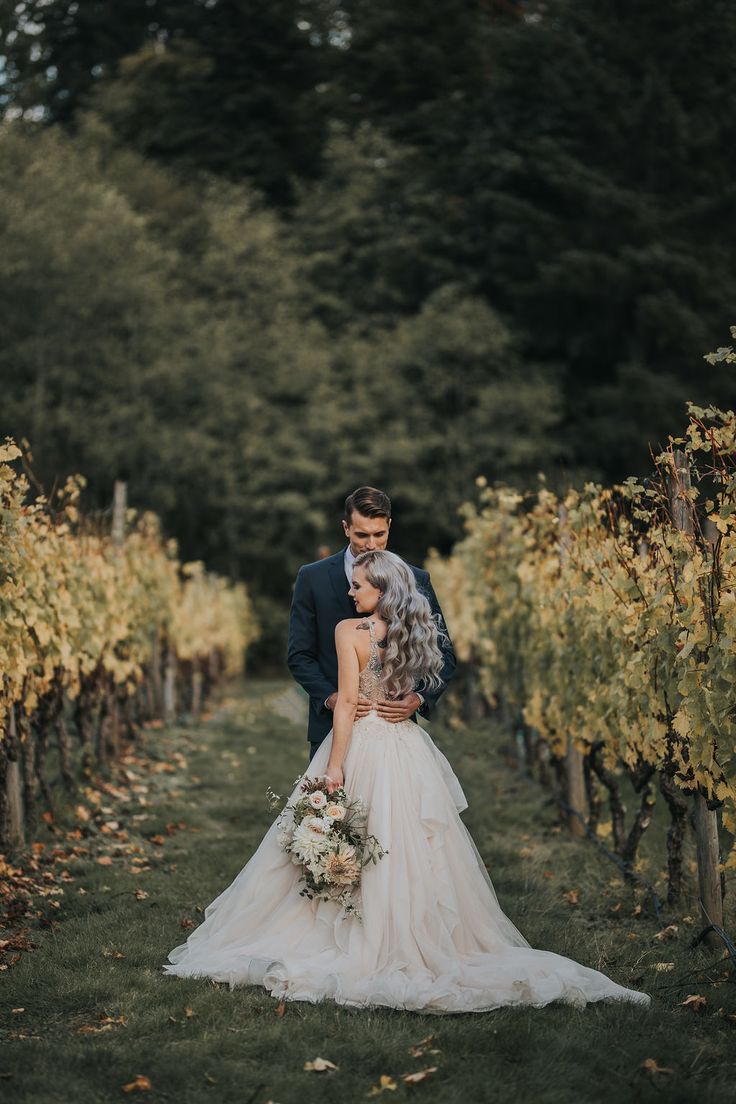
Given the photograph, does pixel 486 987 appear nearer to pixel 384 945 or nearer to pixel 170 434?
pixel 384 945

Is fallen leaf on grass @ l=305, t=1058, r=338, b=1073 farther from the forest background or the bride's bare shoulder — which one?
the forest background

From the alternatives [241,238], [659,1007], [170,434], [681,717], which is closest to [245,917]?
[659,1007]

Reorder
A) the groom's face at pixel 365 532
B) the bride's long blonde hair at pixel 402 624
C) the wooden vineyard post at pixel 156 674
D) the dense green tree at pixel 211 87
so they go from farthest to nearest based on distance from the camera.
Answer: the dense green tree at pixel 211 87 → the wooden vineyard post at pixel 156 674 → the groom's face at pixel 365 532 → the bride's long blonde hair at pixel 402 624

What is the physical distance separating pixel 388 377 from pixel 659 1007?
26701 millimetres

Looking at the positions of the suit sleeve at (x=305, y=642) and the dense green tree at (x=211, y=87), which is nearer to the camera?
the suit sleeve at (x=305, y=642)

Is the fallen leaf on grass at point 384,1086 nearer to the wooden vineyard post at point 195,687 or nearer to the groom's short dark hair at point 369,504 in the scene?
the groom's short dark hair at point 369,504

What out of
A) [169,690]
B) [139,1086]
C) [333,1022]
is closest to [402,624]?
[333,1022]

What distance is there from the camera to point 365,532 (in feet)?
16.5

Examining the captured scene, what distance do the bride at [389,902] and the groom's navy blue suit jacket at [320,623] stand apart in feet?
0.87

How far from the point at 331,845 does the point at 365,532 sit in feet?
4.39

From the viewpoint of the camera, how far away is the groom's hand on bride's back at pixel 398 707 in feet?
15.6

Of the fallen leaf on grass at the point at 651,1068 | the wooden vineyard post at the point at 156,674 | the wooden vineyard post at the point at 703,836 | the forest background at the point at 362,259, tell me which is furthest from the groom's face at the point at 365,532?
the forest background at the point at 362,259

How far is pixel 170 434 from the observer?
2839 cm

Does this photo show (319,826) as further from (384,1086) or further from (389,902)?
(384,1086)
